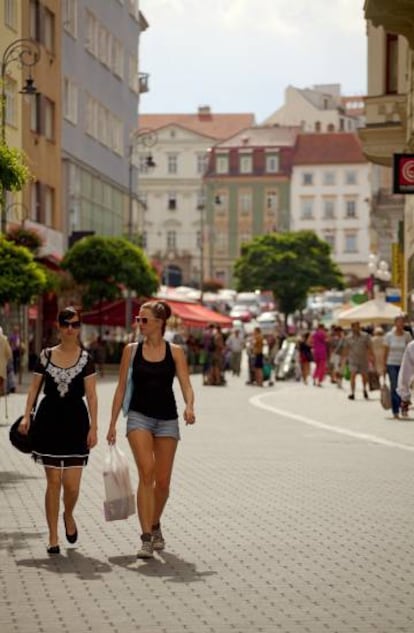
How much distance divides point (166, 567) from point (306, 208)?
167662mm

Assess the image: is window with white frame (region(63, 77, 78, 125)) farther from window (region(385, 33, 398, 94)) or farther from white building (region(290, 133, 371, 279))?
white building (region(290, 133, 371, 279))

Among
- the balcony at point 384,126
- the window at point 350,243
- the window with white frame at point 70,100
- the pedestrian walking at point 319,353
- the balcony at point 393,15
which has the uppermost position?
the window with white frame at point 70,100

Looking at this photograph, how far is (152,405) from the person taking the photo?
11688 mm

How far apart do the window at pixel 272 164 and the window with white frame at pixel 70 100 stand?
10709 cm

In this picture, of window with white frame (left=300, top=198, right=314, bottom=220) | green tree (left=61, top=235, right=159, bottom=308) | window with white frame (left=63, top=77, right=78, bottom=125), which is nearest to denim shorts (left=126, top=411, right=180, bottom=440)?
green tree (left=61, top=235, right=159, bottom=308)

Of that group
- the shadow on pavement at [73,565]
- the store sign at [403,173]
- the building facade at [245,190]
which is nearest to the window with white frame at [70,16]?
the store sign at [403,173]

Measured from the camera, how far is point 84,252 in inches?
2265

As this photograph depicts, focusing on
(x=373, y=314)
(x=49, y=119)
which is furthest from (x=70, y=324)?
(x=49, y=119)

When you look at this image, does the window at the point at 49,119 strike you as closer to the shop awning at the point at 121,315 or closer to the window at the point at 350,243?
the shop awning at the point at 121,315

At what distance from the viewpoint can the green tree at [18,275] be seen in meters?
43.4

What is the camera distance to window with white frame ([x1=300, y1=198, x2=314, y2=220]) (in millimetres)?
176625

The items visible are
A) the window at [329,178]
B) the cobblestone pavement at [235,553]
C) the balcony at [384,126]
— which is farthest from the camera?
the window at [329,178]

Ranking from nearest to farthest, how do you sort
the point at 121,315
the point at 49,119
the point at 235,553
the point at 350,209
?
the point at 235,553 < the point at 121,315 < the point at 49,119 < the point at 350,209

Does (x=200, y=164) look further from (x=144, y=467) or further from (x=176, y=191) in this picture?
(x=144, y=467)
